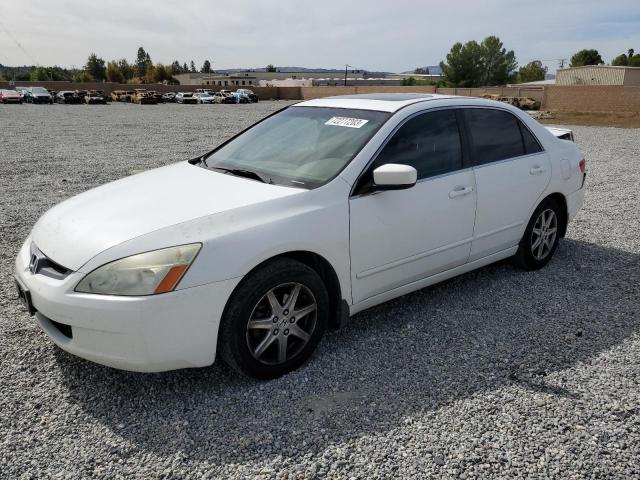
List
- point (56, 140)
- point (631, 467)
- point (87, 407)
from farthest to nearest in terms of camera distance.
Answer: point (56, 140), point (87, 407), point (631, 467)

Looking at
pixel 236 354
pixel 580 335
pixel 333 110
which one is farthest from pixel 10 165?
pixel 580 335

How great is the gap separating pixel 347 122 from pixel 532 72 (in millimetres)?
124624

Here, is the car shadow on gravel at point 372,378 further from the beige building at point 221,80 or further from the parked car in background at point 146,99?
the beige building at point 221,80

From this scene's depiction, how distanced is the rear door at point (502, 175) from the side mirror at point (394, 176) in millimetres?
1062

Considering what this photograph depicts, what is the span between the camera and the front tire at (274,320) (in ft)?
9.51

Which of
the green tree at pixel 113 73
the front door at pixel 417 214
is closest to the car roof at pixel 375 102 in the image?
the front door at pixel 417 214

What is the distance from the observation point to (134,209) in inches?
124

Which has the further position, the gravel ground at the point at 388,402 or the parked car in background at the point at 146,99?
the parked car in background at the point at 146,99

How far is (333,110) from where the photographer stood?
4086mm

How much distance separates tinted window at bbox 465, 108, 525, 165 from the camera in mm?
4250

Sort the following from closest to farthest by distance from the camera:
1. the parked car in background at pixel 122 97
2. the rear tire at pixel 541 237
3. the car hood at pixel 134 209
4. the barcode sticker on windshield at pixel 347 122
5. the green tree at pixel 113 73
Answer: the car hood at pixel 134 209
the barcode sticker on windshield at pixel 347 122
the rear tire at pixel 541 237
the parked car in background at pixel 122 97
the green tree at pixel 113 73

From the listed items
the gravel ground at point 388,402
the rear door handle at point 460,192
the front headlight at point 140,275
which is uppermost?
Answer: the rear door handle at point 460,192

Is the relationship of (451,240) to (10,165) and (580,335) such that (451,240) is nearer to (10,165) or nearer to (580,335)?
(580,335)

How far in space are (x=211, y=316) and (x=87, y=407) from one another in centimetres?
88
